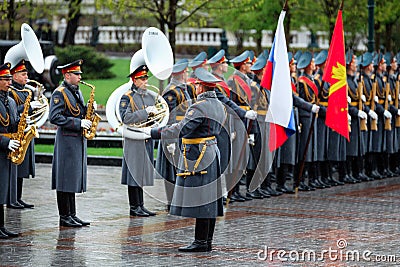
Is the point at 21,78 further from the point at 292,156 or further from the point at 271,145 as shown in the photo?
the point at 292,156

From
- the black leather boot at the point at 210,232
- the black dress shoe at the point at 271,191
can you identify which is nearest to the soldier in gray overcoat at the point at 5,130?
the black leather boot at the point at 210,232

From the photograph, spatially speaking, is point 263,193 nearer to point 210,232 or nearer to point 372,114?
point 372,114

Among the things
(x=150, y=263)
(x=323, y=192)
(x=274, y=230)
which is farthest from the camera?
(x=323, y=192)

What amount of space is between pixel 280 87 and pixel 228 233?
8.29 feet

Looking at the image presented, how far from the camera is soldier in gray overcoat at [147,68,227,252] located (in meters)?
11.1

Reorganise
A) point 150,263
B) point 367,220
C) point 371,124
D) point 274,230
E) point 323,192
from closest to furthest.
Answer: point 150,263 → point 274,230 → point 367,220 → point 323,192 → point 371,124

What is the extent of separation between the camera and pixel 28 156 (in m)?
14.8

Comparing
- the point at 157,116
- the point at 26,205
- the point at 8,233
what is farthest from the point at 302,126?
the point at 8,233

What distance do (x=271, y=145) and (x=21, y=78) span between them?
3681 millimetres

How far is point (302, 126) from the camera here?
17.3 m

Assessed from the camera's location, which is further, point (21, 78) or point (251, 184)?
point (251, 184)

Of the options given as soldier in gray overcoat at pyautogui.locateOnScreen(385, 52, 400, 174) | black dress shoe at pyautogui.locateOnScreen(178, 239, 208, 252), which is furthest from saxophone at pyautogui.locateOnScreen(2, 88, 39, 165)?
soldier in gray overcoat at pyautogui.locateOnScreen(385, 52, 400, 174)

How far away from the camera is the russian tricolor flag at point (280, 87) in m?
14.0

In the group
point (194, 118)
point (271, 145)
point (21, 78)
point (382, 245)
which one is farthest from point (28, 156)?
point (382, 245)
